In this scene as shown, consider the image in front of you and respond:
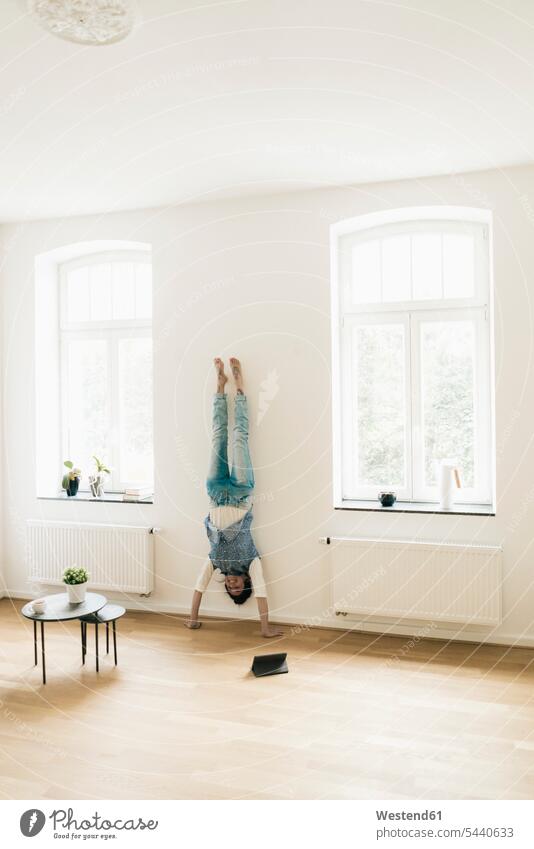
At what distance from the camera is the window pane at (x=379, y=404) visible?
13.3 ft

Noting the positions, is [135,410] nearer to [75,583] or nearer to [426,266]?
[75,583]

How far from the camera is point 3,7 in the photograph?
6.93 ft

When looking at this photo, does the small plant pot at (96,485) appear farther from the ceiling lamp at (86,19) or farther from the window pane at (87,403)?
the ceiling lamp at (86,19)

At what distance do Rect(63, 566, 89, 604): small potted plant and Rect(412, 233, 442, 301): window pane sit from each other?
263cm

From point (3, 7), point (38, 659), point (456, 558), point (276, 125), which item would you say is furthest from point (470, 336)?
point (38, 659)

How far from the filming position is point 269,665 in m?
3.36

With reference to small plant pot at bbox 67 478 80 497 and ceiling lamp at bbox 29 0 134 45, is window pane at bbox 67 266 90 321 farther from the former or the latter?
ceiling lamp at bbox 29 0 134 45

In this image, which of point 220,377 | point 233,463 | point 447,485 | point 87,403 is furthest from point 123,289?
point 447,485

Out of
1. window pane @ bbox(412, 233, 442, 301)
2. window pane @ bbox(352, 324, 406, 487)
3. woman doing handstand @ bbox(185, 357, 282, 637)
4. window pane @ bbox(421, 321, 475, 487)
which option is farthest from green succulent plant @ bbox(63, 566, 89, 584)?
window pane @ bbox(412, 233, 442, 301)

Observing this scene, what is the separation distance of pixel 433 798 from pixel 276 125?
2914mm

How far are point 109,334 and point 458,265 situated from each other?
252 cm

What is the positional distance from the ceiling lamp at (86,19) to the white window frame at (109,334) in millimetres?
2356

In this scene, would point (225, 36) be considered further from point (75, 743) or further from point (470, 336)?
point (75, 743)
